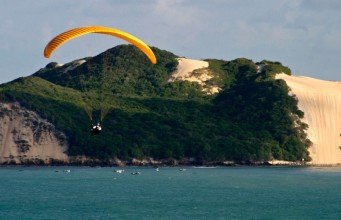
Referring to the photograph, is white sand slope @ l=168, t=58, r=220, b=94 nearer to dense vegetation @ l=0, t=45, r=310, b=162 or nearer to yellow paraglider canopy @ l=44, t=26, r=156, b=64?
dense vegetation @ l=0, t=45, r=310, b=162

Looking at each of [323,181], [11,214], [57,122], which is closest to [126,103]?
[57,122]

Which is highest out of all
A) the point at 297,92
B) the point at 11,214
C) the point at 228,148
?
the point at 297,92

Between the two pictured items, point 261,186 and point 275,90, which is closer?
point 261,186

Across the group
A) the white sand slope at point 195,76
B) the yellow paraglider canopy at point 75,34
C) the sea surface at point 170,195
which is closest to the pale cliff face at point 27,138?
the sea surface at point 170,195

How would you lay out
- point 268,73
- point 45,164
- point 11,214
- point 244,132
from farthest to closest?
point 268,73 < point 244,132 < point 45,164 < point 11,214

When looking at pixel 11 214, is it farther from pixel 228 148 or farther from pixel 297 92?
pixel 297 92

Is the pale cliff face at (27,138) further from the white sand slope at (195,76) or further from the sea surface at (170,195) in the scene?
the white sand slope at (195,76)

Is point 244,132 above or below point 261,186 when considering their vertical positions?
above
